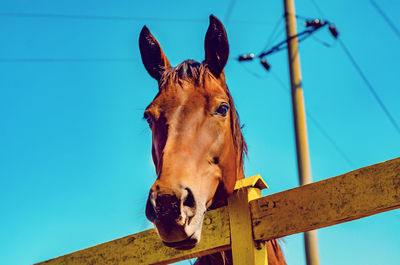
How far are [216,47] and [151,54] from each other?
499mm

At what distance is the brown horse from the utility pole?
2.68 meters

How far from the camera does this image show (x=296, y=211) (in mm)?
1865

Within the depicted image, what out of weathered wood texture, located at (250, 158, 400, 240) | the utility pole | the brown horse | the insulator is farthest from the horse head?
the insulator

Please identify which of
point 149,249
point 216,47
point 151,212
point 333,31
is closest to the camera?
point 151,212

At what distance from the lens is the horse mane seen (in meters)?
2.70

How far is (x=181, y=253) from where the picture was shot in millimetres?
2148

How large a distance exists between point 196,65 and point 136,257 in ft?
4.08

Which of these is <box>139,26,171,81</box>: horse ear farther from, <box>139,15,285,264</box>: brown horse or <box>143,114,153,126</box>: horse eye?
<box>143,114,153,126</box>: horse eye

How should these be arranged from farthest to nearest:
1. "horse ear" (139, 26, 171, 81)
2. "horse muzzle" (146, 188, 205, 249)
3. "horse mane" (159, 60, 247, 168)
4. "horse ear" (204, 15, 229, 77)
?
"horse ear" (139, 26, 171, 81) < "horse ear" (204, 15, 229, 77) < "horse mane" (159, 60, 247, 168) < "horse muzzle" (146, 188, 205, 249)

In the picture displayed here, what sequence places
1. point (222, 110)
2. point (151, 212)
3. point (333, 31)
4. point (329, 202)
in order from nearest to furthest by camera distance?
point (329, 202) < point (151, 212) < point (222, 110) < point (333, 31)

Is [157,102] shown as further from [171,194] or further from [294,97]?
[294,97]

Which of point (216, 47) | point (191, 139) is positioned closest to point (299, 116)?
point (216, 47)

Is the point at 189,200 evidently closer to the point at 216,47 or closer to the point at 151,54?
the point at 216,47

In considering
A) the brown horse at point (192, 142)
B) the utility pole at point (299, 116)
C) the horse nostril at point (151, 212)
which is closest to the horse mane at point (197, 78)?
the brown horse at point (192, 142)
